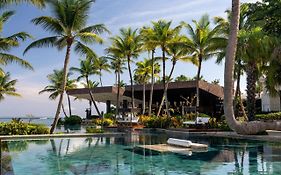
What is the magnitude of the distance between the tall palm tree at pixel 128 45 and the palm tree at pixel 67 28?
11.3 meters

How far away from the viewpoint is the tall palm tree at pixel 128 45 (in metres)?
33.4

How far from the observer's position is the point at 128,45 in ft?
109

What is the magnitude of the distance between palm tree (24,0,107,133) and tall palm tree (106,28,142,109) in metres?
11.3

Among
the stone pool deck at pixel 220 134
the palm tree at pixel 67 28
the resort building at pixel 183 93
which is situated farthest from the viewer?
the resort building at pixel 183 93

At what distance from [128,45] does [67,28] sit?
1270 cm

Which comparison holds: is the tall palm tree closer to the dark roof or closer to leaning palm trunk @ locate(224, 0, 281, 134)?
the dark roof

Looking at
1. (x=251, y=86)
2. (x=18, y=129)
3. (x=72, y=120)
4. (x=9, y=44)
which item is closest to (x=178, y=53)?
(x=251, y=86)

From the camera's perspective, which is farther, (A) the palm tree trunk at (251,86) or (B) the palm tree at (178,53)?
(B) the palm tree at (178,53)

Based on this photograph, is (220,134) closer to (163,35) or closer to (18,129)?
(163,35)

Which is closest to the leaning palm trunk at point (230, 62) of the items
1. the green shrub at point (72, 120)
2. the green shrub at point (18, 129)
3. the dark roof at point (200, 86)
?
the green shrub at point (18, 129)

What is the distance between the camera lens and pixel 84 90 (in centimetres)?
3891

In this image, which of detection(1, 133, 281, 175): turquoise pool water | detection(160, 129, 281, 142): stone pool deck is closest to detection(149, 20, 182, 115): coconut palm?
detection(160, 129, 281, 142): stone pool deck

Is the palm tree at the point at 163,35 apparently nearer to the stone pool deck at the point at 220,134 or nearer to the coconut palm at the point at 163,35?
the coconut palm at the point at 163,35

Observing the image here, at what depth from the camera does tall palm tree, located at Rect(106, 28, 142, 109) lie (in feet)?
109
